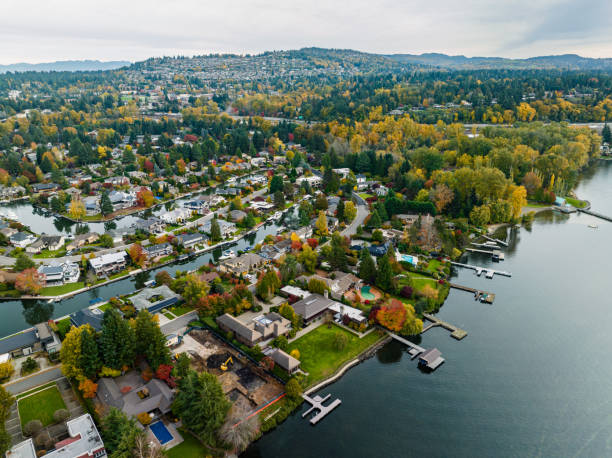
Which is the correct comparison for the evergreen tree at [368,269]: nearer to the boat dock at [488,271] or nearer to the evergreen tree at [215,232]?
the boat dock at [488,271]

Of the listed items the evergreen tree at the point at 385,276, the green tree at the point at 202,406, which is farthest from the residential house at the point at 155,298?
the evergreen tree at the point at 385,276

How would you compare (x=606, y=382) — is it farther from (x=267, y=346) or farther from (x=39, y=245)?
(x=39, y=245)

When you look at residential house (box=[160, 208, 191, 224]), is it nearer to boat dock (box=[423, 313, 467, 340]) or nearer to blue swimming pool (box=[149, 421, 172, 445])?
blue swimming pool (box=[149, 421, 172, 445])

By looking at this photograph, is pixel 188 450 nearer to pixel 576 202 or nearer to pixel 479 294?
pixel 479 294

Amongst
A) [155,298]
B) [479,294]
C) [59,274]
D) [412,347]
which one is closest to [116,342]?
[155,298]

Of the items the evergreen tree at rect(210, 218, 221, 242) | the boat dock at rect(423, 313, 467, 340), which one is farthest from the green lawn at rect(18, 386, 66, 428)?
the boat dock at rect(423, 313, 467, 340)

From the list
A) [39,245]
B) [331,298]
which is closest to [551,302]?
[331,298]

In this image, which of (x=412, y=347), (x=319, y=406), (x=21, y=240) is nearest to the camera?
(x=319, y=406)
